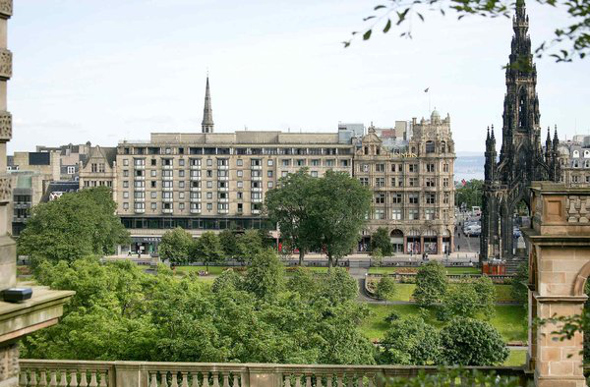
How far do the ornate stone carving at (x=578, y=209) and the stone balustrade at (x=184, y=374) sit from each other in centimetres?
568

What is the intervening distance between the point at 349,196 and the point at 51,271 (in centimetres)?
5320

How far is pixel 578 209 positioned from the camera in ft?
62.8

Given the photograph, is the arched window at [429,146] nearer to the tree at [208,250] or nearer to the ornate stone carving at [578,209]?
the tree at [208,250]

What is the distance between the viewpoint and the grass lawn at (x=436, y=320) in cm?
6794

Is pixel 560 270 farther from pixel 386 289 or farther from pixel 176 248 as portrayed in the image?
pixel 176 248

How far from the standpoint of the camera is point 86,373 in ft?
72.0

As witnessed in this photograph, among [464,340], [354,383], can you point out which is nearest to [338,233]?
[464,340]

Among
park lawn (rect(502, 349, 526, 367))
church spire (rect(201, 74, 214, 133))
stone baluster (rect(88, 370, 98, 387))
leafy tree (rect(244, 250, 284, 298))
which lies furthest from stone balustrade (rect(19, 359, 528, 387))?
church spire (rect(201, 74, 214, 133))

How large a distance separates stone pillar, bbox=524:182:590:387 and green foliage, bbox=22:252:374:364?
13.9 meters

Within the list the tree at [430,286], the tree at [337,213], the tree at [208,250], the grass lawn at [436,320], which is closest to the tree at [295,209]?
the tree at [337,213]

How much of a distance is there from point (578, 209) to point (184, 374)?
9.96 meters

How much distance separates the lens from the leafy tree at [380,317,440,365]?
47.2 metres

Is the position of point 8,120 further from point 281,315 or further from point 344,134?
point 344,134

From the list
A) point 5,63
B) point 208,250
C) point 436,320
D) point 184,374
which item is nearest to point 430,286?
point 436,320
